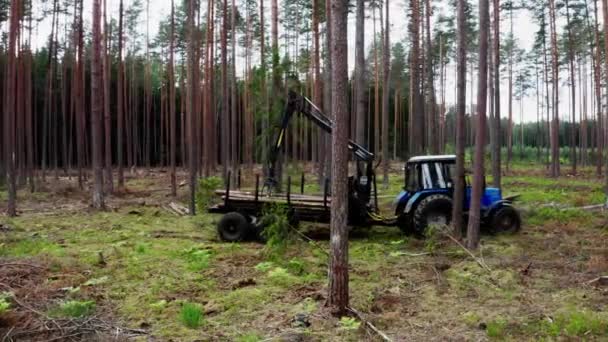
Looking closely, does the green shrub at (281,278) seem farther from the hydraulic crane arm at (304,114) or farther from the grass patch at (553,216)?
the grass patch at (553,216)

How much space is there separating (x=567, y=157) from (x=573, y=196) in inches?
1390

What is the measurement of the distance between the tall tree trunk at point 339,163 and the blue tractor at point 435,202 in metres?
5.26

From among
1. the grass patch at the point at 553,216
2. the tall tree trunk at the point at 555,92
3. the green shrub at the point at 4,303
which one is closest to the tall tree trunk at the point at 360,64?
Result: the grass patch at the point at 553,216

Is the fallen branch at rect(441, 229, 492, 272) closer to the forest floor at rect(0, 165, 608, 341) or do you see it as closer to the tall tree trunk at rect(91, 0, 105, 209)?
the forest floor at rect(0, 165, 608, 341)

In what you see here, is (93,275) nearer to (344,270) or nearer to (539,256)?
(344,270)

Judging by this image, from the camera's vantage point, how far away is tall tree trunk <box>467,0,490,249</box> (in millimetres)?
8766

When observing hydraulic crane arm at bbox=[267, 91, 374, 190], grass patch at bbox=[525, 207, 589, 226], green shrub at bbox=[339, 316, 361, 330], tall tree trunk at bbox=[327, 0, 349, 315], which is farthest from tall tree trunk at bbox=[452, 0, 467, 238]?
green shrub at bbox=[339, 316, 361, 330]

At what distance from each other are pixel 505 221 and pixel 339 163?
6919 millimetres

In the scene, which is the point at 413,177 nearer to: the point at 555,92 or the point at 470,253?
the point at 470,253

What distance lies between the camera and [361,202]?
10.5m

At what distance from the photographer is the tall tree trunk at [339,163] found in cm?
558

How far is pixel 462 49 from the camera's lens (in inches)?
384

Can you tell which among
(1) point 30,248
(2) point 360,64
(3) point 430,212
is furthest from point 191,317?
(2) point 360,64

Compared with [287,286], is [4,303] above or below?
above
